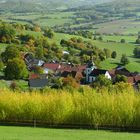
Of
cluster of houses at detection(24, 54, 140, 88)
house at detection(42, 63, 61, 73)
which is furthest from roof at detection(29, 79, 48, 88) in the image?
house at detection(42, 63, 61, 73)

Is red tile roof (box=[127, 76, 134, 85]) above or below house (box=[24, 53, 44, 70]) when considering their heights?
below

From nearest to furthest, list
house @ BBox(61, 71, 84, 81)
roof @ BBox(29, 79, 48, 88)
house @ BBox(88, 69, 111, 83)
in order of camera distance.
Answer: roof @ BBox(29, 79, 48, 88)
house @ BBox(88, 69, 111, 83)
house @ BBox(61, 71, 84, 81)

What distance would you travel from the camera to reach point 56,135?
16.9 meters

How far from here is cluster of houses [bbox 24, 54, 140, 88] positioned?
70.8m

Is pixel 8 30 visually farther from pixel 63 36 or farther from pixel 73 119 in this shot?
pixel 73 119

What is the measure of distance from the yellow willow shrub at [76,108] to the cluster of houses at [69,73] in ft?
152

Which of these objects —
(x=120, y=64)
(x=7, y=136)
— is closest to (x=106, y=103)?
(x=7, y=136)

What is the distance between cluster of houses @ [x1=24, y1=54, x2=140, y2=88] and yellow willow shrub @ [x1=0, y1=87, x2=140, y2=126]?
1820 inches

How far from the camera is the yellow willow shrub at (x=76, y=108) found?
1977 cm

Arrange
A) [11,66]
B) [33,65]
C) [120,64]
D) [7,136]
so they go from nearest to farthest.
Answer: [7,136] < [11,66] < [33,65] < [120,64]

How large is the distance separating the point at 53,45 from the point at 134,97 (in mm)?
85776

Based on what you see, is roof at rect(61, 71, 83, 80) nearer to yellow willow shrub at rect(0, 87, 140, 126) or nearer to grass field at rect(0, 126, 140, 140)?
yellow willow shrub at rect(0, 87, 140, 126)

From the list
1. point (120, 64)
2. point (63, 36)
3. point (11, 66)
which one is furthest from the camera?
point (63, 36)

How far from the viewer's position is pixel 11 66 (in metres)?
75.8
